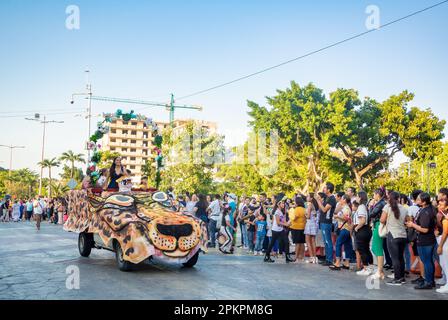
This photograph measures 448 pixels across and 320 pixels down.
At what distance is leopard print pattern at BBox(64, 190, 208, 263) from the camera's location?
29.1ft

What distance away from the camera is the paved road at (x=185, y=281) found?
7.25 m

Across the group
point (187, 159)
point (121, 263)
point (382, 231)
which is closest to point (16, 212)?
point (187, 159)

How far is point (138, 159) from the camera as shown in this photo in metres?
116

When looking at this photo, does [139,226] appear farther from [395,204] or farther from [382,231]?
[395,204]

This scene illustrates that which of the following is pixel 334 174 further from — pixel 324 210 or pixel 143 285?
pixel 143 285

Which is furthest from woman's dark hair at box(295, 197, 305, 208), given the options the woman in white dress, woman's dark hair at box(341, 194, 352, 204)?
the woman in white dress

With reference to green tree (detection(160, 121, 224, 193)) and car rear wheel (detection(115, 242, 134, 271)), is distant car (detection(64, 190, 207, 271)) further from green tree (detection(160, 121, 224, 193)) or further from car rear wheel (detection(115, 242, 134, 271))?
green tree (detection(160, 121, 224, 193))

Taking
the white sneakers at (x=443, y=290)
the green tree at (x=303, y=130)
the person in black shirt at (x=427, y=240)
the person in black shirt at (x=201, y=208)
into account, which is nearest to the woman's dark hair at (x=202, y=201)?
the person in black shirt at (x=201, y=208)

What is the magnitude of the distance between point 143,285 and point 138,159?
11053 cm

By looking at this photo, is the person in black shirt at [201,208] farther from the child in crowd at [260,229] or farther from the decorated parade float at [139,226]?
the decorated parade float at [139,226]

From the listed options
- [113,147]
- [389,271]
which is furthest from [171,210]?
[113,147]

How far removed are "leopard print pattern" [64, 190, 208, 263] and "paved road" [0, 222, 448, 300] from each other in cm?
54

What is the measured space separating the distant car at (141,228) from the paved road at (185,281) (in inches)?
17.9

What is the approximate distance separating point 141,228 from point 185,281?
1.46m
